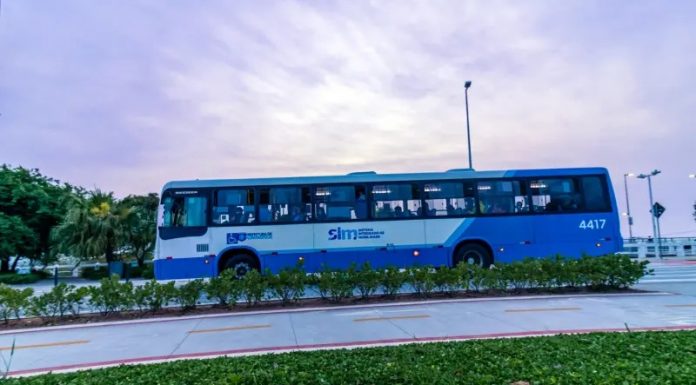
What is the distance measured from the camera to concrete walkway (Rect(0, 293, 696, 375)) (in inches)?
257

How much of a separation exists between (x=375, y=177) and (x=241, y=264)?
5.20 metres

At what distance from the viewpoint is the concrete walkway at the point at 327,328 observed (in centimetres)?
654

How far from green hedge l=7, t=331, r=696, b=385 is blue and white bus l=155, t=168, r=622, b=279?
300 inches

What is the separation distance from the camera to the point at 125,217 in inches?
981

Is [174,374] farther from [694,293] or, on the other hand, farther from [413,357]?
[694,293]

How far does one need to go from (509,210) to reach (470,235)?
63.3 inches

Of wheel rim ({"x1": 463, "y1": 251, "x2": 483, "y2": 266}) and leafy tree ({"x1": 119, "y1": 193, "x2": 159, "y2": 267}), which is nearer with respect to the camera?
wheel rim ({"x1": 463, "y1": 251, "x2": 483, "y2": 266})

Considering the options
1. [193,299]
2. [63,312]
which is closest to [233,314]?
[193,299]

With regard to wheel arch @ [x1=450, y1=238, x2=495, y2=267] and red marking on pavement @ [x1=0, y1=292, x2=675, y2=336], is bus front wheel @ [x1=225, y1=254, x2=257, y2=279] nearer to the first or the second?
red marking on pavement @ [x1=0, y1=292, x2=675, y2=336]

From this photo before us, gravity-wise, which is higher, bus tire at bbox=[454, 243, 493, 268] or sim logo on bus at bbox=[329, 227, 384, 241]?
sim logo on bus at bbox=[329, 227, 384, 241]

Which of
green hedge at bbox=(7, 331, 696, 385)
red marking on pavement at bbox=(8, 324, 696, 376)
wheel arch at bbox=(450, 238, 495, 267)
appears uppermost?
wheel arch at bbox=(450, 238, 495, 267)

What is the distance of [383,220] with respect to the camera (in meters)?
13.5

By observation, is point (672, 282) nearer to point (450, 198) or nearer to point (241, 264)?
point (450, 198)

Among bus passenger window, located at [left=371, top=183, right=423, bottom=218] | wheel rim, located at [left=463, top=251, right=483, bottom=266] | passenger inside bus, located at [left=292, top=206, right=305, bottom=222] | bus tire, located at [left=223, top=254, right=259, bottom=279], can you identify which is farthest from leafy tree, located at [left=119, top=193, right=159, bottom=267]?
wheel rim, located at [left=463, top=251, right=483, bottom=266]
